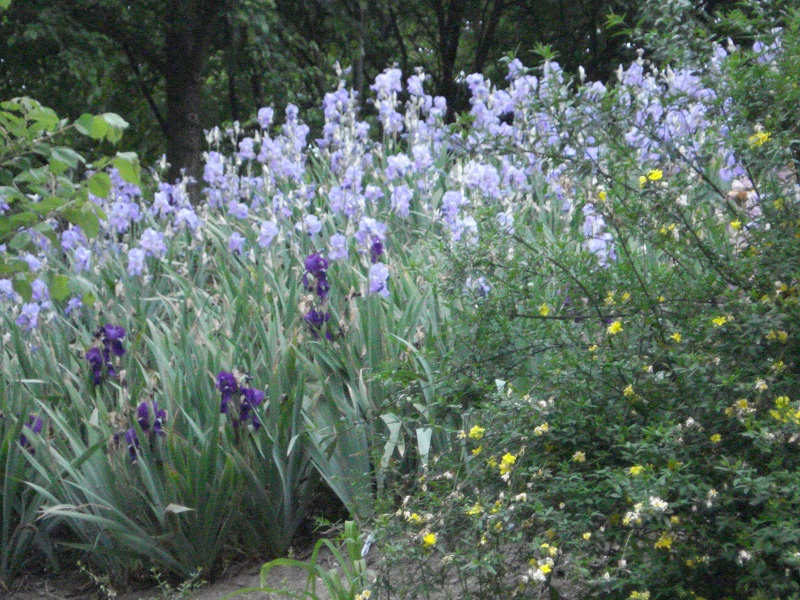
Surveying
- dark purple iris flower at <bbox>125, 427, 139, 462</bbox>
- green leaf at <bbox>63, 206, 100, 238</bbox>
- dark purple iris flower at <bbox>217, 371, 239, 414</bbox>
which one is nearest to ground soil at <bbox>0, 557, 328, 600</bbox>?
dark purple iris flower at <bbox>125, 427, 139, 462</bbox>

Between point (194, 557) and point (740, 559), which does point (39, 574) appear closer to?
point (194, 557)

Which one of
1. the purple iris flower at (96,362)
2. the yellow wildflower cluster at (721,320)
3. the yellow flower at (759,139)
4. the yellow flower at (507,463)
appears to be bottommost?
the yellow flower at (507,463)

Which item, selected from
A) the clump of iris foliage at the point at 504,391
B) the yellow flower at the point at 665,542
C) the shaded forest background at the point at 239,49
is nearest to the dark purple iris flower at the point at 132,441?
the clump of iris foliage at the point at 504,391

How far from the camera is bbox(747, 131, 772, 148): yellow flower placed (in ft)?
6.94

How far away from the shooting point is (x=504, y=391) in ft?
8.09

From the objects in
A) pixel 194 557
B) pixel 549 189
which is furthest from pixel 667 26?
pixel 549 189

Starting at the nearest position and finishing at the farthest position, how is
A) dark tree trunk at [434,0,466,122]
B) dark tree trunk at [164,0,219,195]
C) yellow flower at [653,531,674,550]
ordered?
yellow flower at [653,531,674,550]
dark tree trunk at [164,0,219,195]
dark tree trunk at [434,0,466,122]

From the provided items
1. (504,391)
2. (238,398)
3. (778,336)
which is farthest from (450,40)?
(778,336)

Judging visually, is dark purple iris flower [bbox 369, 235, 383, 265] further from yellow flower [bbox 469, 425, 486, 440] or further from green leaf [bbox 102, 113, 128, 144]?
yellow flower [bbox 469, 425, 486, 440]

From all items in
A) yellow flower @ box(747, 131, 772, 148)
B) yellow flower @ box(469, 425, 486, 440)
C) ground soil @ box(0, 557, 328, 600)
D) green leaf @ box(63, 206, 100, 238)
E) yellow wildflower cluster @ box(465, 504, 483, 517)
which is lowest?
ground soil @ box(0, 557, 328, 600)

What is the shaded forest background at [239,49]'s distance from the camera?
364 inches

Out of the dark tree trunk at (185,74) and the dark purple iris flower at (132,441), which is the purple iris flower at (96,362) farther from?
the dark tree trunk at (185,74)

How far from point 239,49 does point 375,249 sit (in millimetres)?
6806

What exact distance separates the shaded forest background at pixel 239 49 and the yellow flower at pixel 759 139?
4.97 metres
